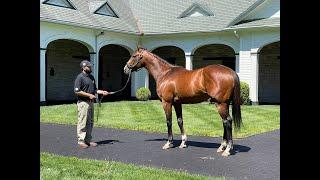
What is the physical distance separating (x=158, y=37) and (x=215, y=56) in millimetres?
4329

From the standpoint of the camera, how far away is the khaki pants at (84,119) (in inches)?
367

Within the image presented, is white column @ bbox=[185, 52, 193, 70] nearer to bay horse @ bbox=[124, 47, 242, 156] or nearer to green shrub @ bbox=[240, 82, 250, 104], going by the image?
green shrub @ bbox=[240, 82, 250, 104]

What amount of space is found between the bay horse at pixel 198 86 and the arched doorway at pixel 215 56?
1987cm

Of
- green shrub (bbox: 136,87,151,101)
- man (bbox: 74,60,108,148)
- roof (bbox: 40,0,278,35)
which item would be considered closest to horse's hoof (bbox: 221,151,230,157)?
man (bbox: 74,60,108,148)

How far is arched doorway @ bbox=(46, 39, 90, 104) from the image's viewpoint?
89.9ft

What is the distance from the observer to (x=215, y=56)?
29781 millimetres

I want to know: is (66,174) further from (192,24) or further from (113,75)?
(113,75)

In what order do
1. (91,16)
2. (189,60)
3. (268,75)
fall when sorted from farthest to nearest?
(268,75) < (189,60) < (91,16)

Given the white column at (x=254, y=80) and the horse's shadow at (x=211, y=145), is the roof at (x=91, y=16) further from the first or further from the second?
the horse's shadow at (x=211, y=145)

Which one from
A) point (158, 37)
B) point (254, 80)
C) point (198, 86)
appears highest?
point (158, 37)

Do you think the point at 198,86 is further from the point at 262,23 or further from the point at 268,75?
the point at 268,75

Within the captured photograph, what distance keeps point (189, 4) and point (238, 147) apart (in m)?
21.6

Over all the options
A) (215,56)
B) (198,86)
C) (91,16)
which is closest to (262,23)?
(215,56)
